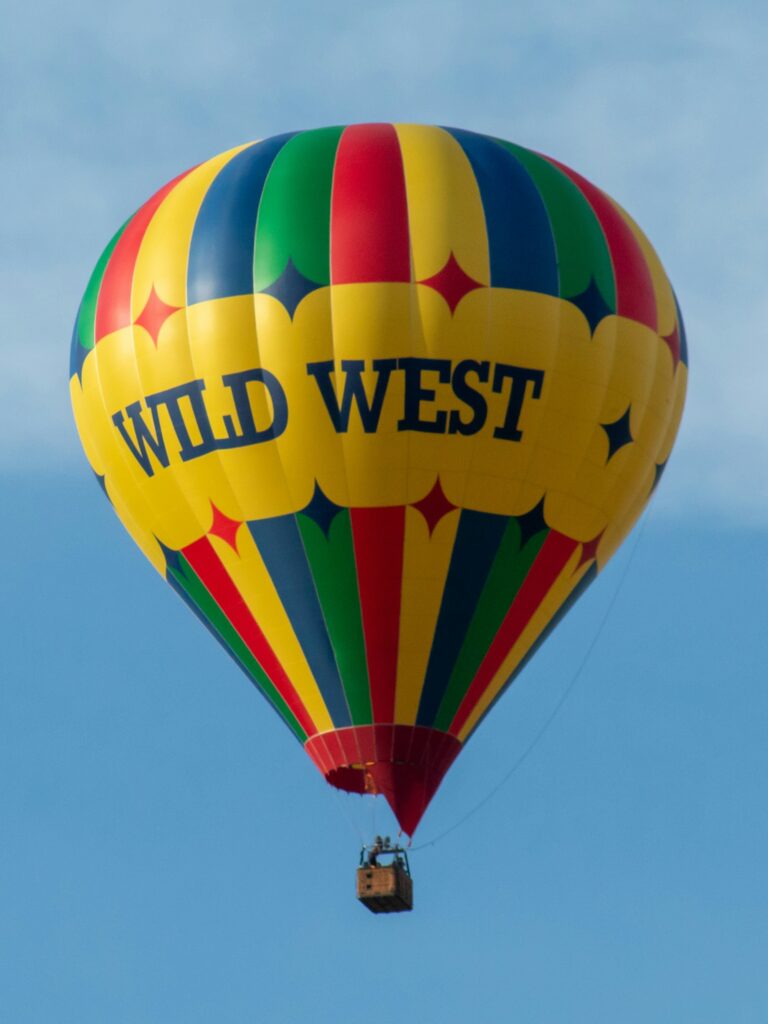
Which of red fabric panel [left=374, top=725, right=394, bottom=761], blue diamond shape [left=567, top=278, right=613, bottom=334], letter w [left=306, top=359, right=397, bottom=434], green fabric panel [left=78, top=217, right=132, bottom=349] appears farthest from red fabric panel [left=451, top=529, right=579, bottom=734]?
green fabric panel [left=78, top=217, right=132, bottom=349]

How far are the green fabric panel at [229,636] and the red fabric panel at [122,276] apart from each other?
233 cm

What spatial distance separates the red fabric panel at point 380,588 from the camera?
3272cm

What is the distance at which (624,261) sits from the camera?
33.8m

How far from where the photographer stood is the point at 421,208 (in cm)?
3291

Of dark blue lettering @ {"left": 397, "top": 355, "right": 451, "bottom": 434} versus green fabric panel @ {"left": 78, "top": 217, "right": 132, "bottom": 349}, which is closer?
dark blue lettering @ {"left": 397, "top": 355, "right": 451, "bottom": 434}

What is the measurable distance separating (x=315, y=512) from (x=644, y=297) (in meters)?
3.89

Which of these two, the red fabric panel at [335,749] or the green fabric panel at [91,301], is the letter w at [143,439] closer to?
the green fabric panel at [91,301]

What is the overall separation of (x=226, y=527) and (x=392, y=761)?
2.68 metres

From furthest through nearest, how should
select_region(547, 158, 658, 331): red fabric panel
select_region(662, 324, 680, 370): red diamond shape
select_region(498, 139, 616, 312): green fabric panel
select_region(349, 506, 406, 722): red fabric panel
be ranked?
select_region(662, 324, 680, 370): red diamond shape → select_region(547, 158, 658, 331): red fabric panel → select_region(498, 139, 616, 312): green fabric panel → select_region(349, 506, 406, 722): red fabric panel

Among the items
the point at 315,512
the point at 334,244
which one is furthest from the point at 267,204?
the point at 315,512

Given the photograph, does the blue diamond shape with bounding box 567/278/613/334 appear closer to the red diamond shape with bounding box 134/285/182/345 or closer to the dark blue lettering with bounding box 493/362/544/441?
the dark blue lettering with bounding box 493/362/544/441

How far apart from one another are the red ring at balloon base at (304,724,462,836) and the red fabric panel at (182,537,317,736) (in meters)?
0.37

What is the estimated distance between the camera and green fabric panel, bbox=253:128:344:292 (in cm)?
3269

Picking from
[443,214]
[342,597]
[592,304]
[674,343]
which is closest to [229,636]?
[342,597]
